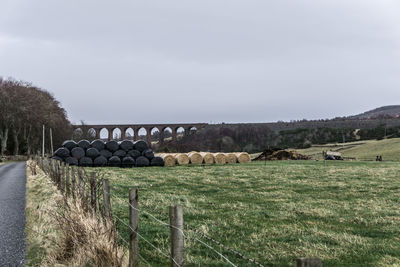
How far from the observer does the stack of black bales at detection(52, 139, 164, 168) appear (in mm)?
33656

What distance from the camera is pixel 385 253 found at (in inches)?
276

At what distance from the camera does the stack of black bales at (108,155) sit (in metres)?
33.7

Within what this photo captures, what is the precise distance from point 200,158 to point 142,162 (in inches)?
236

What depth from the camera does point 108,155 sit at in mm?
34125

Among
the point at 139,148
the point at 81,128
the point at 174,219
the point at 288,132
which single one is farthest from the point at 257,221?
the point at 288,132

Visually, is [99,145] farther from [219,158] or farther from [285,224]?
[285,224]

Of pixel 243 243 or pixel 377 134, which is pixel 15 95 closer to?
pixel 243 243

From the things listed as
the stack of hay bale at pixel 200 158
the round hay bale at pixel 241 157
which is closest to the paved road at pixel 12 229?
the stack of hay bale at pixel 200 158

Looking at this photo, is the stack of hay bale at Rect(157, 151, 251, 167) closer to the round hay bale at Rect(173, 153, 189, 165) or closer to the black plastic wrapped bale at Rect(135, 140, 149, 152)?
the round hay bale at Rect(173, 153, 189, 165)

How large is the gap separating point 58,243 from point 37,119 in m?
66.0

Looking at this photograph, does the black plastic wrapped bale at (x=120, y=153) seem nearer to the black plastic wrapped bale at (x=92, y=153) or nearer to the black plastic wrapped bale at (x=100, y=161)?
the black plastic wrapped bale at (x=100, y=161)

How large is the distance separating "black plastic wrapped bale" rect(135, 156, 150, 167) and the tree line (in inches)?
1501

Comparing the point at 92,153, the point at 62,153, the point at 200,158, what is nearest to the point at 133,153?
the point at 92,153

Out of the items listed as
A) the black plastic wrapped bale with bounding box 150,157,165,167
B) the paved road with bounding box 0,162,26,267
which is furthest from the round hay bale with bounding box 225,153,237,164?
the paved road with bounding box 0,162,26,267
